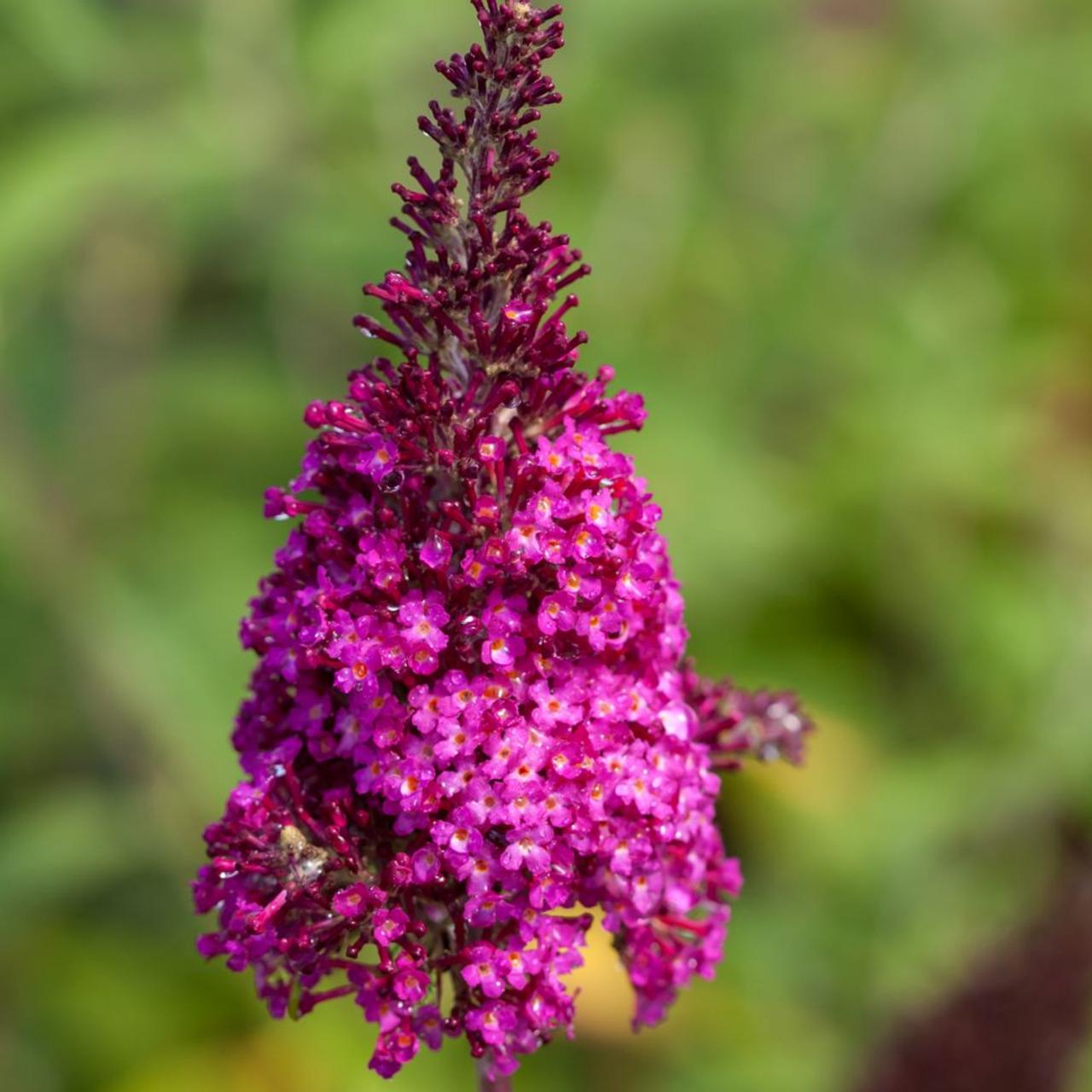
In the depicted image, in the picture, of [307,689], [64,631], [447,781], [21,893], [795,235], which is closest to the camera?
[447,781]

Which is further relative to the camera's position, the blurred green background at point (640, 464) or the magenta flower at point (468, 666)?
the blurred green background at point (640, 464)

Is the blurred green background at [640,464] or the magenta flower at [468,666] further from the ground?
the blurred green background at [640,464]

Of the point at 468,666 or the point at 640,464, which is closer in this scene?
the point at 468,666

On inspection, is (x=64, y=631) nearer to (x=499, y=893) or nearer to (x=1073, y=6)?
(x=499, y=893)

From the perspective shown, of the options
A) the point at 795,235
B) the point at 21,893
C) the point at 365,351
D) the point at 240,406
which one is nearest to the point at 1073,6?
the point at 795,235
